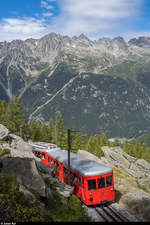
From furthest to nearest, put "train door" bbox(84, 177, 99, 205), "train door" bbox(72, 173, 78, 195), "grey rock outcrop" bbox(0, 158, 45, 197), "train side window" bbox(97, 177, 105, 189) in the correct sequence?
"train door" bbox(72, 173, 78, 195) < "train side window" bbox(97, 177, 105, 189) < "train door" bbox(84, 177, 99, 205) < "grey rock outcrop" bbox(0, 158, 45, 197)

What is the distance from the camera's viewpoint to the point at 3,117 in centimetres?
8031

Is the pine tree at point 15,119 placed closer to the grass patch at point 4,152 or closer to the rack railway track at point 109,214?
the grass patch at point 4,152

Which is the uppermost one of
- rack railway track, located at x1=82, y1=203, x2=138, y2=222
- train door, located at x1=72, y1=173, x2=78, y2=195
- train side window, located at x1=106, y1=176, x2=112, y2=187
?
train side window, located at x1=106, y1=176, x2=112, y2=187

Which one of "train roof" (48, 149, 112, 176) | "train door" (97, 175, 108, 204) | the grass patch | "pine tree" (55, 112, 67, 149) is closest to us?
"train door" (97, 175, 108, 204)

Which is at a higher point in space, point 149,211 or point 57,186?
point 57,186

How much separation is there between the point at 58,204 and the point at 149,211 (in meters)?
9.27

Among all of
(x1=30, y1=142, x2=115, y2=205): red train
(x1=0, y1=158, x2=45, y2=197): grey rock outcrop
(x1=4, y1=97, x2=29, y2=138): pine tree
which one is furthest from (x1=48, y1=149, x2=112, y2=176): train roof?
(x1=4, y1=97, x2=29, y2=138): pine tree

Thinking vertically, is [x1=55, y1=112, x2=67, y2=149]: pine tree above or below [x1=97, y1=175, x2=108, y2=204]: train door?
below

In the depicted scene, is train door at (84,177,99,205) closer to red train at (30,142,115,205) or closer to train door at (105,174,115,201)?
red train at (30,142,115,205)

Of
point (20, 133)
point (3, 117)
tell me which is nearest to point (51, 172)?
point (20, 133)

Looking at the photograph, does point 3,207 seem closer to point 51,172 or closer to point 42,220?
point 42,220

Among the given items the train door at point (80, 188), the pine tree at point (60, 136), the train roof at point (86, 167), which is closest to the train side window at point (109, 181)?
the train roof at point (86, 167)

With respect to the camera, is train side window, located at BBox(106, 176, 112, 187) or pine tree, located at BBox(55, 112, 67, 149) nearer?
train side window, located at BBox(106, 176, 112, 187)

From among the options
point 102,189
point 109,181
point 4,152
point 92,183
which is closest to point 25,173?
point 92,183
